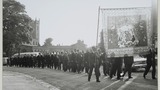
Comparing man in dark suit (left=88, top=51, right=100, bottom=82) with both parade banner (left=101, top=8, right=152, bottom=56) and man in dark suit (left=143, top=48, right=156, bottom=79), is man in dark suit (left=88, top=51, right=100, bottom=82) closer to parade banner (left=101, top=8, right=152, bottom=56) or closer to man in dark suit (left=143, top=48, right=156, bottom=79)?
parade banner (left=101, top=8, right=152, bottom=56)

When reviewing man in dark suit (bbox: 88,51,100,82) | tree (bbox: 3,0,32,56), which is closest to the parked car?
man in dark suit (bbox: 88,51,100,82)

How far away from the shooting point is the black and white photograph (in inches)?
123

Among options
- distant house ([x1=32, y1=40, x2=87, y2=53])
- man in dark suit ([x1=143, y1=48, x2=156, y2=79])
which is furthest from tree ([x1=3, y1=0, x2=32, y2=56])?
man in dark suit ([x1=143, y1=48, x2=156, y2=79])

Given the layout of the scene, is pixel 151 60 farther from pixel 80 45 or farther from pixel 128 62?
pixel 80 45

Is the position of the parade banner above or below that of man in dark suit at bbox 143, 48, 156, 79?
above

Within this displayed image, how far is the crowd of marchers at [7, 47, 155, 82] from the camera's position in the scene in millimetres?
3236

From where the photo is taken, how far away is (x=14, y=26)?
122 inches

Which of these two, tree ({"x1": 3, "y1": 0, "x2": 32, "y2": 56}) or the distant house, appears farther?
the distant house

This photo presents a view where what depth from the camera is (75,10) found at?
3.28 metres

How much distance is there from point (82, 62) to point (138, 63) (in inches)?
25.0

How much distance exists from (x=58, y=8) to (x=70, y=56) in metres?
0.55

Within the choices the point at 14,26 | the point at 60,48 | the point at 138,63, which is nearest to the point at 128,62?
the point at 138,63

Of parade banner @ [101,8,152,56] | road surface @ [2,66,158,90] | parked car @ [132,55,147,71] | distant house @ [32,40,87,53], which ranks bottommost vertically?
road surface @ [2,66,158,90]

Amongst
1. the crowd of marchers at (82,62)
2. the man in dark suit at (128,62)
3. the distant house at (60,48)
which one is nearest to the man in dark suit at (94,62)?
the crowd of marchers at (82,62)
